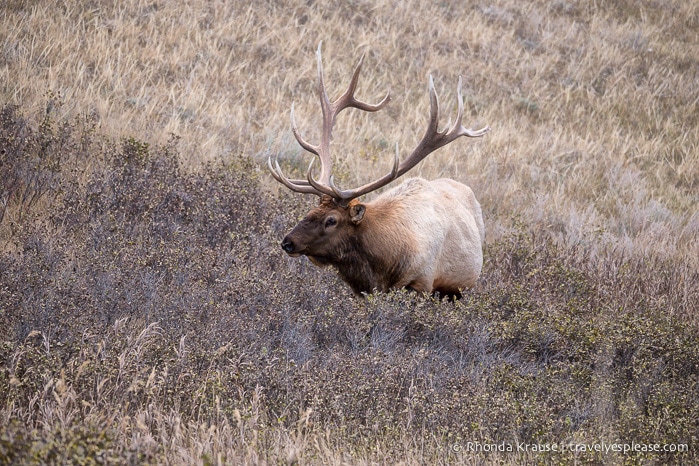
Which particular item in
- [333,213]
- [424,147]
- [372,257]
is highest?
[424,147]

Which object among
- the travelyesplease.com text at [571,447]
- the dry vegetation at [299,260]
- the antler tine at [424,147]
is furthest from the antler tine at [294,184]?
the travelyesplease.com text at [571,447]

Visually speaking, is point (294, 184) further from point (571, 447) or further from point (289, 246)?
point (571, 447)

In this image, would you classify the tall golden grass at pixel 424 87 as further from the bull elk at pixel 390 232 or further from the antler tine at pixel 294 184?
the antler tine at pixel 294 184

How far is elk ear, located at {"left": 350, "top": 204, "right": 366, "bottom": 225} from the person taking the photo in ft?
19.0

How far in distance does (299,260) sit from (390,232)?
3.32 ft

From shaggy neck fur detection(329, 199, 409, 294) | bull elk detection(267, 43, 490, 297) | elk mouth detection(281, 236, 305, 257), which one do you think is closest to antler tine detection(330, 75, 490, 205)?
bull elk detection(267, 43, 490, 297)

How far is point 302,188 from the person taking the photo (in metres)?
5.90

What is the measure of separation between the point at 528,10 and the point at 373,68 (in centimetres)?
527

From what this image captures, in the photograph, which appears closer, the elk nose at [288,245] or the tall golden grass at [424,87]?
the elk nose at [288,245]

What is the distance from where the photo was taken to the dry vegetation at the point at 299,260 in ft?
12.2

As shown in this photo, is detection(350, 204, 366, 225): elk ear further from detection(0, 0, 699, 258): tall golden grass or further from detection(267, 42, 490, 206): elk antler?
detection(0, 0, 699, 258): tall golden grass

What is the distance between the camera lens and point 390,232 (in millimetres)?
5945

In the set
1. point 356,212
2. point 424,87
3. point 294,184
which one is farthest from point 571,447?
point 424,87

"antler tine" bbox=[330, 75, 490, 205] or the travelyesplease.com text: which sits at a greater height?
"antler tine" bbox=[330, 75, 490, 205]
